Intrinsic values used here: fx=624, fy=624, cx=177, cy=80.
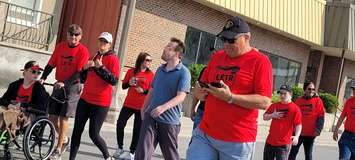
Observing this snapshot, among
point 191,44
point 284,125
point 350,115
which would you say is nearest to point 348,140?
point 350,115

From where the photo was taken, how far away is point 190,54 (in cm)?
2286

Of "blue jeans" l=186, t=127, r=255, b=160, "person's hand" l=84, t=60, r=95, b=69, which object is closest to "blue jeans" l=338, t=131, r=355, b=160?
"person's hand" l=84, t=60, r=95, b=69

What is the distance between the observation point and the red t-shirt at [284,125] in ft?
29.4

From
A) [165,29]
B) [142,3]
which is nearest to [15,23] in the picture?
[142,3]

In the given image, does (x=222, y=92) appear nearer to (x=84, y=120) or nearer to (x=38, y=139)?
(x=84, y=120)

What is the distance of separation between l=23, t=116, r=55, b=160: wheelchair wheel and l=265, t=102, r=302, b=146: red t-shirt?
10.2 ft

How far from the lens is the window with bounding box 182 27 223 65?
890 inches

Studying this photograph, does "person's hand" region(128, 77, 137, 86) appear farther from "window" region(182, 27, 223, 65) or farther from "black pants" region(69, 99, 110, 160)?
"window" region(182, 27, 223, 65)

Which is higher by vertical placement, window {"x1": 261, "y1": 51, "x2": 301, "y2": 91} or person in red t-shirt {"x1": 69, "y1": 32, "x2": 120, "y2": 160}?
window {"x1": 261, "y1": 51, "x2": 301, "y2": 91}

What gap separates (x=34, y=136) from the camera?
814cm

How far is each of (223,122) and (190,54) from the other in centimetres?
1786

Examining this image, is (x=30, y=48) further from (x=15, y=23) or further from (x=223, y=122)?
(x=223, y=122)

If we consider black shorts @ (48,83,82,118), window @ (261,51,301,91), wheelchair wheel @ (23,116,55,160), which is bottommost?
wheelchair wheel @ (23,116,55,160)

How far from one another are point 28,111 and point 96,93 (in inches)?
36.0
